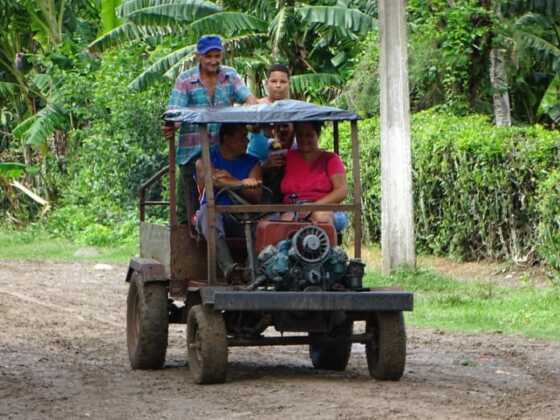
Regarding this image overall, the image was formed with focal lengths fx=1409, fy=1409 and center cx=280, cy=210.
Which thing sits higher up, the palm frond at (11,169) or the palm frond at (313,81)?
the palm frond at (313,81)

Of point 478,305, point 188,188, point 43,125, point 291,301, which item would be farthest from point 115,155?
point 291,301

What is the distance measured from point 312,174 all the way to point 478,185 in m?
8.98

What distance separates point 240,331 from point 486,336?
389 cm

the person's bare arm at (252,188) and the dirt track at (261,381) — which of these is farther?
the person's bare arm at (252,188)

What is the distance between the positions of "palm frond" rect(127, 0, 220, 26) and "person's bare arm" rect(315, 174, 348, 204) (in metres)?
18.0

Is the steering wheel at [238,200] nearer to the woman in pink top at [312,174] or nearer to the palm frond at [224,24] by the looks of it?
the woman in pink top at [312,174]

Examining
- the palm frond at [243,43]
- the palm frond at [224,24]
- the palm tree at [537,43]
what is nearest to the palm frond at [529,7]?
the palm tree at [537,43]

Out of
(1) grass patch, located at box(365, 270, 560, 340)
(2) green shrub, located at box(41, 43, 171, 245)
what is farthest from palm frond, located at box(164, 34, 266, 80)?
(1) grass patch, located at box(365, 270, 560, 340)

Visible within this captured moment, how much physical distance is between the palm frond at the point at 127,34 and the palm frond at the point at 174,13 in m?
1.31

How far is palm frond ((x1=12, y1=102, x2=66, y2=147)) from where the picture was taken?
3184cm

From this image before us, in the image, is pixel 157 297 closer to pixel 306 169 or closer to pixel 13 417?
pixel 306 169

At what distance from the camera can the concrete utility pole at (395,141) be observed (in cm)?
1800

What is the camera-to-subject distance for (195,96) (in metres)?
11.2

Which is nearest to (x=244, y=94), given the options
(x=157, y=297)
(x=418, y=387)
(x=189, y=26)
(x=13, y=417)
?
(x=157, y=297)
